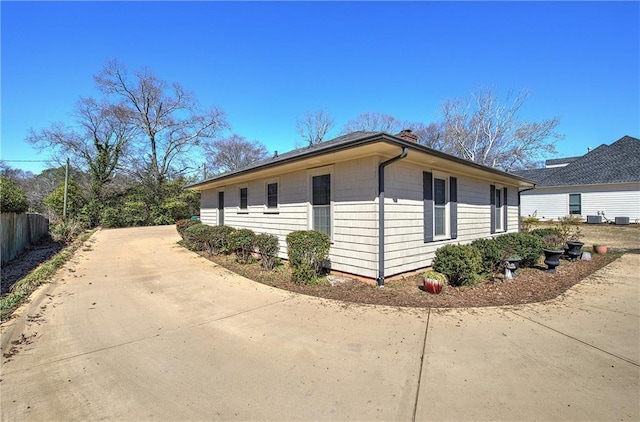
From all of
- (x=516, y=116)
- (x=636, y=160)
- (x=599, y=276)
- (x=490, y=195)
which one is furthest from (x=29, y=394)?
(x=516, y=116)

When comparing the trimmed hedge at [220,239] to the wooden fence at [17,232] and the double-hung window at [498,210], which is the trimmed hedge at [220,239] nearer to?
the wooden fence at [17,232]

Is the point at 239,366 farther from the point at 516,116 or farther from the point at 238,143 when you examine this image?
the point at 238,143

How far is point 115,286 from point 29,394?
13.3 feet

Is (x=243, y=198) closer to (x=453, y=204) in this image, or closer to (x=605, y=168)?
(x=453, y=204)

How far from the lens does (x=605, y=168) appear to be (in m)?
21.2

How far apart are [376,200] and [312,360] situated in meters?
3.50

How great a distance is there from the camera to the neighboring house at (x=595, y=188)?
63.9ft

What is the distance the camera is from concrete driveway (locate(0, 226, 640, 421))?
2.26 meters

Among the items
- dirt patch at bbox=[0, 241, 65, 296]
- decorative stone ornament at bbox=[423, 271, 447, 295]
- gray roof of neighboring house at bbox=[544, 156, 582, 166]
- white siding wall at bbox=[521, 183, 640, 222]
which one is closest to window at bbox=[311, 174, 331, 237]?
decorative stone ornament at bbox=[423, 271, 447, 295]

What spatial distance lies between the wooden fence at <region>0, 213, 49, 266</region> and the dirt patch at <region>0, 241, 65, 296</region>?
0.65 feet

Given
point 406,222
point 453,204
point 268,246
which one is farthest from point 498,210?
point 268,246

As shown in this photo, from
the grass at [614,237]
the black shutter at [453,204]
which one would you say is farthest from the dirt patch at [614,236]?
the black shutter at [453,204]

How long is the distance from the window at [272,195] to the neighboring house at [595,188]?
77.8 ft

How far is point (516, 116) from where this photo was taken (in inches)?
1035
